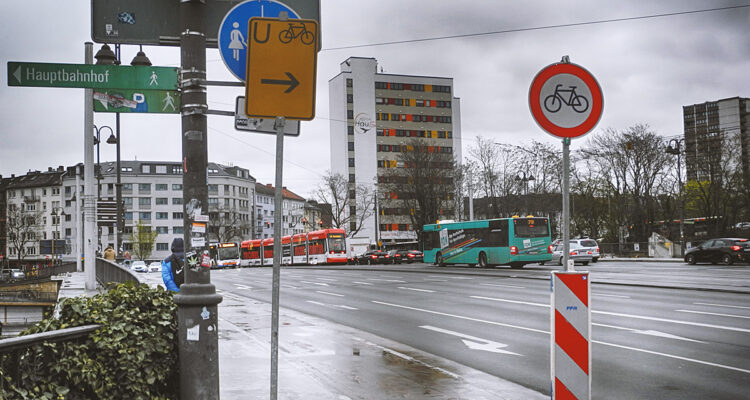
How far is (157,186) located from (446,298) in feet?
402

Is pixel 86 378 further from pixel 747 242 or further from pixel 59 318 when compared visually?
pixel 747 242

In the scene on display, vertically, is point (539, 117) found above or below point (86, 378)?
above

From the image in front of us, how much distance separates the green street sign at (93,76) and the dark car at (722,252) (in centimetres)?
3718

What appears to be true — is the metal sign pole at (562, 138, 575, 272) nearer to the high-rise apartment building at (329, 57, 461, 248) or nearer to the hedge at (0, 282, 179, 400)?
the hedge at (0, 282, 179, 400)

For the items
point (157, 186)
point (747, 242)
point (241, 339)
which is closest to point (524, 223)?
point (747, 242)

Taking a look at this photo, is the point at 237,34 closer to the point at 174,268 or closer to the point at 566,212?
the point at 566,212

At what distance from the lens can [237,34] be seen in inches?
201

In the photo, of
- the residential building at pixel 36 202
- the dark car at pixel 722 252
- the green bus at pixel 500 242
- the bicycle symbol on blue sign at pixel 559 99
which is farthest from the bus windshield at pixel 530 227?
the residential building at pixel 36 202

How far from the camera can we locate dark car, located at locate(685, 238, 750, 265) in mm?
36406

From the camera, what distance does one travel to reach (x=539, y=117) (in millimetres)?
6012

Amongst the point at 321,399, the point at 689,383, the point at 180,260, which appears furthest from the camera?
the point at 180,260

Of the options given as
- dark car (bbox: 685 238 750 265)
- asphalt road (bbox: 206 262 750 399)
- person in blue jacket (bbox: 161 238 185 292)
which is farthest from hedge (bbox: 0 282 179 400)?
dark car (bbox: 685 238 750 265)

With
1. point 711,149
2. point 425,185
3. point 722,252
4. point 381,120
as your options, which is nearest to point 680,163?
point 711,149

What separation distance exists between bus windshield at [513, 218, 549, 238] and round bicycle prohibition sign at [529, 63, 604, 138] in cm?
3314
